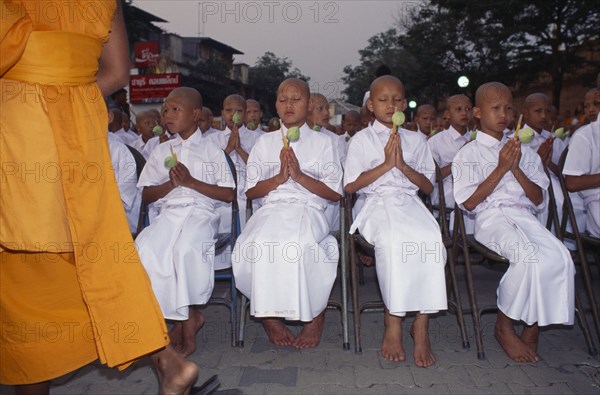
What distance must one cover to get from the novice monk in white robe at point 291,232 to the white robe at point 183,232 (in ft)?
0.74

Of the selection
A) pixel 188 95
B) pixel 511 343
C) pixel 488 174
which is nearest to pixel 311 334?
pixel 511 343

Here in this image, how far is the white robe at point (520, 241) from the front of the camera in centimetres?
321

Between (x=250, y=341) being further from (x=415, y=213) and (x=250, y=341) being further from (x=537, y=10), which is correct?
(x=537, y=10)

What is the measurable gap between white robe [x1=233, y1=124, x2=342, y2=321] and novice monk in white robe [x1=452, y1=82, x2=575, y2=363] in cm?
90

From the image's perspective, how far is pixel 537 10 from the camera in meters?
21.3

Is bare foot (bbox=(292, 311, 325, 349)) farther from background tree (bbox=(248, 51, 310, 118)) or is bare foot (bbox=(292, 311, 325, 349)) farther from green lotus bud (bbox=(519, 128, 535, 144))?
background tree (bbox=(248, 51, 310, 118))

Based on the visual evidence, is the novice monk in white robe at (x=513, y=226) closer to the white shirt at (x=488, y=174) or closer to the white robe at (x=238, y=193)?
the white shirt at (x=488, y=174)

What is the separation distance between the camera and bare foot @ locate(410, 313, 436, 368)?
3244mm

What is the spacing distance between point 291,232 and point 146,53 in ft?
101

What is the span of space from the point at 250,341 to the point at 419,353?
1.11 meters

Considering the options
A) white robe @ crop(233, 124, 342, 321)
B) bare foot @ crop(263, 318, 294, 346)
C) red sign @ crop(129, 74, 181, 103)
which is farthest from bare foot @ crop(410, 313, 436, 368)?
red sign @ crop(129, 74, 181, 103)

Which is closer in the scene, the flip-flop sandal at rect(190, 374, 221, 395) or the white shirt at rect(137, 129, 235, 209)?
the flip-flop sandal at rect(190, 374, 221, 395)

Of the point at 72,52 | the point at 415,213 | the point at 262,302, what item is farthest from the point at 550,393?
the point at 72,52

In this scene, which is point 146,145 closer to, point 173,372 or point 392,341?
point 392,341
